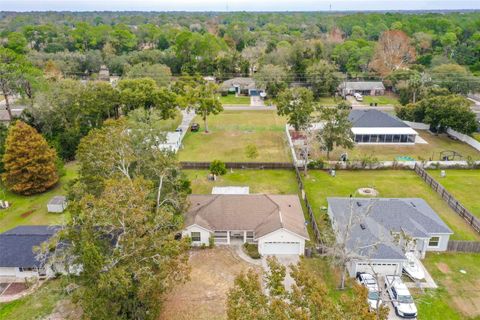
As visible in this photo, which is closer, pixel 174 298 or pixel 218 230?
pixel 174 298

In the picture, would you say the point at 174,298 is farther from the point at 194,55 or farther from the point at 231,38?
the point at 231,38

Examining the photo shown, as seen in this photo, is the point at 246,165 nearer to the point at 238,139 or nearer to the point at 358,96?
the point at 238,139

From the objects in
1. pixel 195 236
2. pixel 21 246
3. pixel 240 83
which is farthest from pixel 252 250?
pixel 240 83

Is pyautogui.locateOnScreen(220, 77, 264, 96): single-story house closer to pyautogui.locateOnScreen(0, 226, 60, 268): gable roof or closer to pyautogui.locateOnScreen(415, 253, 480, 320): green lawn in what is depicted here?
pyautogui.locateOnScreen(415, 253, 480, 320): green lawn

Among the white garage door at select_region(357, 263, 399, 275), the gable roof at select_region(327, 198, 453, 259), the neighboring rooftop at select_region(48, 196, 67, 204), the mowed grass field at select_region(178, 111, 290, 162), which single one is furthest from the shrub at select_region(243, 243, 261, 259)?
the mowed grass field at select_region(178, 111, 290, 162)

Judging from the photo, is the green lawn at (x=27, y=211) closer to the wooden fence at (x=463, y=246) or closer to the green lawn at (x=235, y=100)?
the wooden fence at (x=463, y=246)

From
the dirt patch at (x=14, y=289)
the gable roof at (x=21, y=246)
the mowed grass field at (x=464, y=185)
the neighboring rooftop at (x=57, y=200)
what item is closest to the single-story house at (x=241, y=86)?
the mowed grass field at (x=464, y=185)

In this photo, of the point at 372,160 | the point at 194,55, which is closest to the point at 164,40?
the point at 194,55
